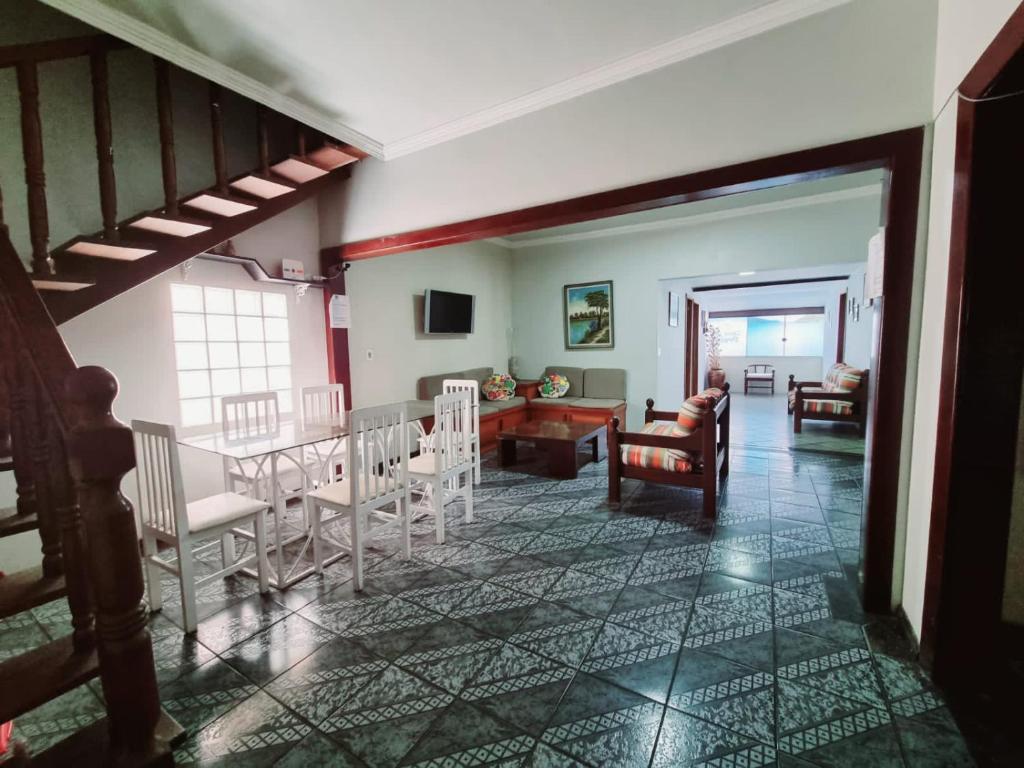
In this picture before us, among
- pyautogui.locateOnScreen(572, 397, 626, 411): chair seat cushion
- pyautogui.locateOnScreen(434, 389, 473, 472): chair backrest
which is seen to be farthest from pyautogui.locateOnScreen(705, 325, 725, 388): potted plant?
pyautogui.locateOnScreen(434, 389, 473, 472): chair backrest

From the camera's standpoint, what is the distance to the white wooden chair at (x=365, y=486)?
223 cm

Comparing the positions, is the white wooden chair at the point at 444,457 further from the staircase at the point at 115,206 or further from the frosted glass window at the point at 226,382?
the staircase at the point at 115,206

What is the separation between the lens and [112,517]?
1025 millimetres

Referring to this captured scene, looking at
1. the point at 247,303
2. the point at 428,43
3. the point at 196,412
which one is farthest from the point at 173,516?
the point at 428,43

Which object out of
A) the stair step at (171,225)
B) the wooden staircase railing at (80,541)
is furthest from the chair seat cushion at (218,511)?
the stair step at (171,225)

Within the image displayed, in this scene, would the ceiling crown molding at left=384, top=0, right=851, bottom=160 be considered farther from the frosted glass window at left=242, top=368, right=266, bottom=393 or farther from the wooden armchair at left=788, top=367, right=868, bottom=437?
the wooden armchair at left=788, top=367, right=868, bottom=437

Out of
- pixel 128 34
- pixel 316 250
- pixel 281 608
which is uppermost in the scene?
pixel 128 34

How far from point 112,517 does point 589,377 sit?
5380 millimetres

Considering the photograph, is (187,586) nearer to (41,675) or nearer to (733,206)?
(41,675)

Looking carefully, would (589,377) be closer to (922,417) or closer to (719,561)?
(719,561)

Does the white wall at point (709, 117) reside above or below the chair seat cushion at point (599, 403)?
above

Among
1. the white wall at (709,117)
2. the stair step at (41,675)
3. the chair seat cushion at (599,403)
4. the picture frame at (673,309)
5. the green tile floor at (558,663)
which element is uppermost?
the white wall at (709,117)

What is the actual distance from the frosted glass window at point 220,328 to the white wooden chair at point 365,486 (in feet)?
5.39

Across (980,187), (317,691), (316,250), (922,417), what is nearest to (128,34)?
(316,250)
